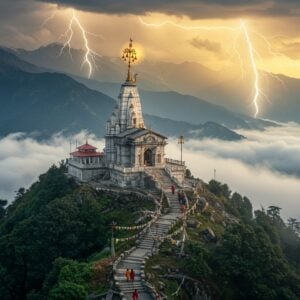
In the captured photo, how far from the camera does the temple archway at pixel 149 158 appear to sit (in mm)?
89625

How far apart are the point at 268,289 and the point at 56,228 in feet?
87.1

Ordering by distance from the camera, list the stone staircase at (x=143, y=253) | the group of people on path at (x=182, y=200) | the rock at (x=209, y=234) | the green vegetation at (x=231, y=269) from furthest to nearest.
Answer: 1. the group of people on path at (x=182, y=200)
2. the rock at (x=209, y=234)
3. the green vegetation at (x=231, y=269)
4. the stone staircase at (x=143, y=253)

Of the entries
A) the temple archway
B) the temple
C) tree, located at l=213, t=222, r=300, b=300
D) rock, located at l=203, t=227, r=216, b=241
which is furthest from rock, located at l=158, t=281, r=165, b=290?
the temple archway

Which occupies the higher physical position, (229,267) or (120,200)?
(120,200)

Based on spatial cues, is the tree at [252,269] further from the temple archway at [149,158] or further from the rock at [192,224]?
the temple archway at [149,158]

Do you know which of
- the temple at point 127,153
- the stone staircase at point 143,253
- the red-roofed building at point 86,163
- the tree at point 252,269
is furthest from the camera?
the red-roofed building at point 86,163

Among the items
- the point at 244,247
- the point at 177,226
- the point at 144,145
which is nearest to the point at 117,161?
the point at 144,145

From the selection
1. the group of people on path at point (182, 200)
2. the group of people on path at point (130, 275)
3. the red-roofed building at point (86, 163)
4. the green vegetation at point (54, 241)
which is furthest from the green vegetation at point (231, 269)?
the red-roofed building at point (86, 163)

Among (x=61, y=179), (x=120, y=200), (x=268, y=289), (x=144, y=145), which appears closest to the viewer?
(x=268, y=289)

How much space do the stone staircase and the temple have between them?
416cm

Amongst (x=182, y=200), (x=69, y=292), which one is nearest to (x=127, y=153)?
(x=182, y=200)

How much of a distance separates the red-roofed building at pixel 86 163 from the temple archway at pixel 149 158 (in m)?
7.41

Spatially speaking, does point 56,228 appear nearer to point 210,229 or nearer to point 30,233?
point 30,233

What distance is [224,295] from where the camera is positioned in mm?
57500
